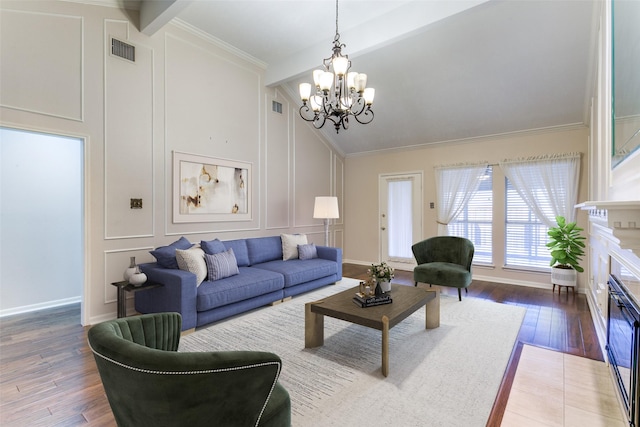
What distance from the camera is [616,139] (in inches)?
78.8

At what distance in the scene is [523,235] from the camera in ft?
16.7

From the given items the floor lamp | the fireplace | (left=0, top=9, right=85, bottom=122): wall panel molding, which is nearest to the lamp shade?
the floor lamp

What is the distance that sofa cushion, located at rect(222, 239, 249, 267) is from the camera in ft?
14.1

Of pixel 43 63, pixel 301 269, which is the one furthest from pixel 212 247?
pixel 43 63

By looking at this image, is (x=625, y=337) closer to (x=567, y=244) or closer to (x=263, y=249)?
(x=567, y=244)

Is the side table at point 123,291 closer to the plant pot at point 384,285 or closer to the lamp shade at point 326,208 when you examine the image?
the plant pot at point 384,285

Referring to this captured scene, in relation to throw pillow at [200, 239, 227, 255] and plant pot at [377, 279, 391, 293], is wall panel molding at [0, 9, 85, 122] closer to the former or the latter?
throw pillow at [200, 239, 227, 255]

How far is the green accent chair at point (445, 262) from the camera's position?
4.11 meters

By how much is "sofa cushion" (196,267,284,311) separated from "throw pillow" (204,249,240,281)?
59 mm

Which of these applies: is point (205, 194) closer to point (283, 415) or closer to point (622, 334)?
point (283, 415)

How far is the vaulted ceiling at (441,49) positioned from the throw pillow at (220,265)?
2.71 m

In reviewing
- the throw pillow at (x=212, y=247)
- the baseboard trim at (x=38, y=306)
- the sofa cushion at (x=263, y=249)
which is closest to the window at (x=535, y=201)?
the sofa cushion at (x=263, y=249)

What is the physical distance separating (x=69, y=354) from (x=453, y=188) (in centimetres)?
579

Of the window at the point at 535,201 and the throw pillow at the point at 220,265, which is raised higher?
the window at the point at 535,201
